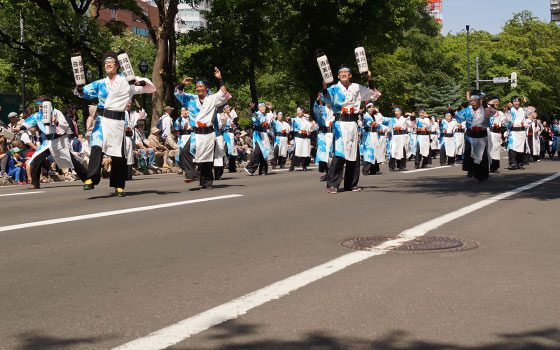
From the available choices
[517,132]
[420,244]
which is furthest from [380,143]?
[420,244]

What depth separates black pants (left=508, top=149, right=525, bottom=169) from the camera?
78.7 feet

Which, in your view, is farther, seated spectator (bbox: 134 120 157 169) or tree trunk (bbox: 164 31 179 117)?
tree trunk (bbox: 164 31 179 117)

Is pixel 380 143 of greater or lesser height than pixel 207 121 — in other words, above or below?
below

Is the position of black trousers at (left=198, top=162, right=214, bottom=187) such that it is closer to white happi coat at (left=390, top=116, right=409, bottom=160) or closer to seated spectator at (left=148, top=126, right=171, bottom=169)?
seated spectator at (left=148, top=126, right=171, bottom=169)

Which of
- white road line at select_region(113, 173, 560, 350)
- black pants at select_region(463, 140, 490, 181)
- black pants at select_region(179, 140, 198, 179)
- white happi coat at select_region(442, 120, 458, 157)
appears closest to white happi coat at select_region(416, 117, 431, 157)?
white happi coat at select_region(442, 120, 458, 157)

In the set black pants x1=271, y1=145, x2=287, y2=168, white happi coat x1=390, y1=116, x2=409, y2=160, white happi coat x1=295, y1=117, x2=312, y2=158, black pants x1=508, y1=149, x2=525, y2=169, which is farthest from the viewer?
black pants x1=271, y1=145, x2=287, y2=168

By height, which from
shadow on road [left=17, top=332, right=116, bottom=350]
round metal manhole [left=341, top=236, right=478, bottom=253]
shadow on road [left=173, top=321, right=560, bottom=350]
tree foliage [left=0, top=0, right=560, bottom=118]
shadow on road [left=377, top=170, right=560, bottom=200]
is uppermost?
tree foliage [left=0, top=0, right=560, bottom=118]

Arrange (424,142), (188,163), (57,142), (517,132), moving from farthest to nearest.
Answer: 1. (424,142)
2. (517,132)
3. (57,142)
4. (188,163)

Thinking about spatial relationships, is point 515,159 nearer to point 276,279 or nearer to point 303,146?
point 303,146

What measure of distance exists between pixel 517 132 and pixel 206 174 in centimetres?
1242

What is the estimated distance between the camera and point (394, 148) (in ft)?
83.4

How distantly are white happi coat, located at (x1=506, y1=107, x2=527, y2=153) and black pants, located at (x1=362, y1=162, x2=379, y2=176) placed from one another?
183 inches

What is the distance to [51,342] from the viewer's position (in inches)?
170

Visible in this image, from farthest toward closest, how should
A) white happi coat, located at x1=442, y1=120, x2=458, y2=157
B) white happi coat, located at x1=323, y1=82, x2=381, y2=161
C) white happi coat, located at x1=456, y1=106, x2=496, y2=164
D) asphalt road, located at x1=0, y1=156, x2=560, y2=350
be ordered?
white happi coat, located at x1=442, y1=120, x2=458, y2=157, white happi coat, located at x1=456, y1=106, x2=496, y2=164, white happi coat, located at x1=323, y1=82, x2=381, y2=161, asphalt road, located at x1=0, y1=156, x2=560, y2=350
